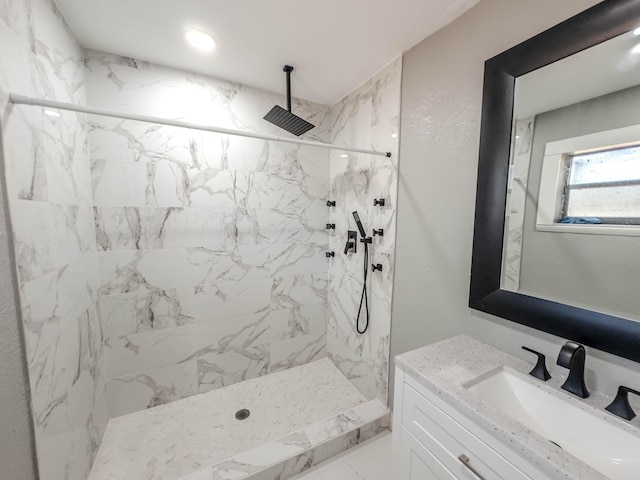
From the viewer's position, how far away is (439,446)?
0.87 metres

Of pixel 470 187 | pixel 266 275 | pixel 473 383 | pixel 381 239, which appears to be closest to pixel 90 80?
pixel 266 275

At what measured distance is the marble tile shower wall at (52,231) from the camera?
0.91 metres

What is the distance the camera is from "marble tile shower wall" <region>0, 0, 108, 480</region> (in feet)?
A: 2.98

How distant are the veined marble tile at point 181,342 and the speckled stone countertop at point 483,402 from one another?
4.82 feet

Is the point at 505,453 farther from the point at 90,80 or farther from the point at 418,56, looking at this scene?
the point at 90,80

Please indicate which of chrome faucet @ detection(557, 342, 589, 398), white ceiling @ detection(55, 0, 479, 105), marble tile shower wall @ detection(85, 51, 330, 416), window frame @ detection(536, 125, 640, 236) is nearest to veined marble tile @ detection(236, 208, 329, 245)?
marble tile shower wall @ detection(85, 51, 330, 416)

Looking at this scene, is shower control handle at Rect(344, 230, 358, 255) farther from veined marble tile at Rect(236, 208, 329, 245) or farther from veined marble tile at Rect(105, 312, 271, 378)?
veined marble tile at Rect(105, 312, 271, 378)

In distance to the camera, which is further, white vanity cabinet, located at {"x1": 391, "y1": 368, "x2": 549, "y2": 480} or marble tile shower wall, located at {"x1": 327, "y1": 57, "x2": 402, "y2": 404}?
marble tile shower wall, located at {"x1": 327, "y1": 57, "x2": 402, "y2": 404}

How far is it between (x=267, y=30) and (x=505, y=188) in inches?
57.0

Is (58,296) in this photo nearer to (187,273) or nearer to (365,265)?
(187,273)

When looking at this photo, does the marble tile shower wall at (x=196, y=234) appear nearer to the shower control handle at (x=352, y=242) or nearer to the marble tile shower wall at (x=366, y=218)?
the marble tile shower wall at (x=366, y=218)

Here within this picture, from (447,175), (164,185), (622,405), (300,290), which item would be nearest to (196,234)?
(164,185)

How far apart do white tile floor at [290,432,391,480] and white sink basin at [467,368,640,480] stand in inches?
36.4

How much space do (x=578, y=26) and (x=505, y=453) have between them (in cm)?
137
